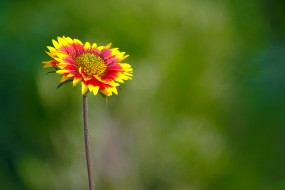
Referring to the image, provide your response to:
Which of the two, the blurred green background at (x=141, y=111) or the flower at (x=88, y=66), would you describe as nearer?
the flower at (x=88, y=66)

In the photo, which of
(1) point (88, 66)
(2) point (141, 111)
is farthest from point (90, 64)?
(2) point (141, 111)

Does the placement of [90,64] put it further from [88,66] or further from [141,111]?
[141,111]

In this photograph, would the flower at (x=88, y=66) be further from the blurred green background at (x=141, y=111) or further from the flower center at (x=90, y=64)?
the blurred green background at (x=141, y=111)

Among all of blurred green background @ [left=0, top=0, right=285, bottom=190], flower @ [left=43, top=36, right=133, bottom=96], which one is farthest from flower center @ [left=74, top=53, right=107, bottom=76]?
blurred green background @ [left=0, top=0, right=285, bottom=190]

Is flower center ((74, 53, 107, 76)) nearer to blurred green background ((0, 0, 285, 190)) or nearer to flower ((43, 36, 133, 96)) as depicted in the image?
flower ((43, 36, 133, 96))

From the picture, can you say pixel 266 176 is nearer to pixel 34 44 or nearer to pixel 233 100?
pixel 233 100

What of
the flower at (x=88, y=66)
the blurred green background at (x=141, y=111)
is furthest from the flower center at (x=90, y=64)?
the blurred green background at (x=141, y=111)
